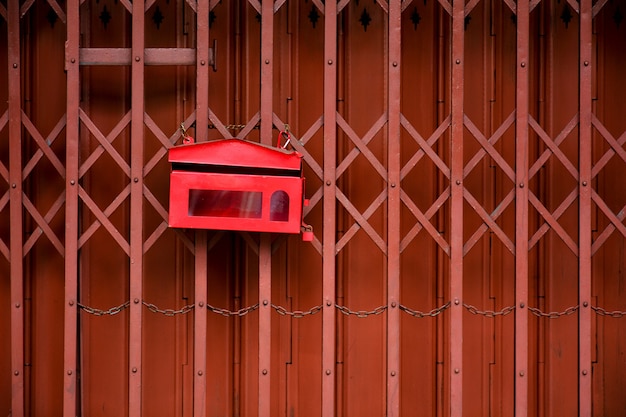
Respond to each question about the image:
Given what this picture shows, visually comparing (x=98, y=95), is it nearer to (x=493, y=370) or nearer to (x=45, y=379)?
(x=45, y=379)

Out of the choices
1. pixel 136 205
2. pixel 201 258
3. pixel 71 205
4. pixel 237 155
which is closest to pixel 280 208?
pixel 237 155

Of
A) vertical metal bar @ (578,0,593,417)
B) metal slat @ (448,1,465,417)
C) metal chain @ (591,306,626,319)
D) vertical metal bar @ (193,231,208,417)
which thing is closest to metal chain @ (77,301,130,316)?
vertical metal bar @ (193,231,208,417)

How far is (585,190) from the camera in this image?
3418 mm

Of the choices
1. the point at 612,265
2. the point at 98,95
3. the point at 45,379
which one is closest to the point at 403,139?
the point at 612,265

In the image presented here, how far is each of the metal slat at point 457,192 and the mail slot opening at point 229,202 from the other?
1.12m

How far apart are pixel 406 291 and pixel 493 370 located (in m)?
0.74

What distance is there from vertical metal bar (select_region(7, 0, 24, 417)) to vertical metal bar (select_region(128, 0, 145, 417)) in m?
0.67

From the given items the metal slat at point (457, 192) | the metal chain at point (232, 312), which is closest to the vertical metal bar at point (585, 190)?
the metal slat at point (457, 192)

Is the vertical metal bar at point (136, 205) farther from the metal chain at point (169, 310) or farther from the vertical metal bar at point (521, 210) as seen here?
the vertical metal bar at point (521, 210)

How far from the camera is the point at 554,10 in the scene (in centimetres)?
366

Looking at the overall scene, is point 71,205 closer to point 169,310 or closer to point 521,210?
point 169,310

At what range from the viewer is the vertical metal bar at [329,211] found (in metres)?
3.34

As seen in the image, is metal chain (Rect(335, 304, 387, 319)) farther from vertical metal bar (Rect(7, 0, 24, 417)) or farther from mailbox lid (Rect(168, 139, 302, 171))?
vertical metal bar (Rect(7, 0, 24, 417))

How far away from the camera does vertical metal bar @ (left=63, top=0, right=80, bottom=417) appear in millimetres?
3371
